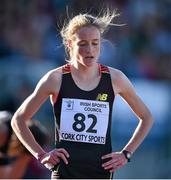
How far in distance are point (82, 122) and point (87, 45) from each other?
55 centimetres

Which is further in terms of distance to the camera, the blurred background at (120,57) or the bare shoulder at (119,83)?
the blurred background at (120,57)

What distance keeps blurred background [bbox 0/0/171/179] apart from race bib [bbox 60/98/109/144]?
5283mm

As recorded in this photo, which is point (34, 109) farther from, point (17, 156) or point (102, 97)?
point (17, 156)

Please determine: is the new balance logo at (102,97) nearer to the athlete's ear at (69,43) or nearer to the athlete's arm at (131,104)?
the athlete's arm at (131,104)

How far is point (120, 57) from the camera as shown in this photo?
43.4ft

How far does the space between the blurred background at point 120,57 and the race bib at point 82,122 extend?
528cm

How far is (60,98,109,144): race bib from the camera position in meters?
5.78

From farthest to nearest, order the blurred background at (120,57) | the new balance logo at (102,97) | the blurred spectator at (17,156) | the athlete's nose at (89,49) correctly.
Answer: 1. the blurred background at (120,57)
2. the blurred spectator at (17,156)
3. the new balance logo at (102,97)
4. the athlete's nose at (89,49)

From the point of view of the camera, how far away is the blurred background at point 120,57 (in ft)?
39.4

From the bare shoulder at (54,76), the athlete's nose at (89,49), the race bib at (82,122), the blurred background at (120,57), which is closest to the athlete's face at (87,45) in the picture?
the athlete's nose at (89,49)

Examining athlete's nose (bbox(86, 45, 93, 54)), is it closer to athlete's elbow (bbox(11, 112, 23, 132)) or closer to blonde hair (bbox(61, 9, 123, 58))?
blonde hair (bbox(61, 9, 123, 58))

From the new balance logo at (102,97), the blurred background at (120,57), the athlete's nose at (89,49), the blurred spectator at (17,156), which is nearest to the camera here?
the athlete's nose at (89,49)

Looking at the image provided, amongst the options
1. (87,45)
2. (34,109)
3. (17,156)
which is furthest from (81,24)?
(17,156)

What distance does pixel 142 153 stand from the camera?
12.4 meters
